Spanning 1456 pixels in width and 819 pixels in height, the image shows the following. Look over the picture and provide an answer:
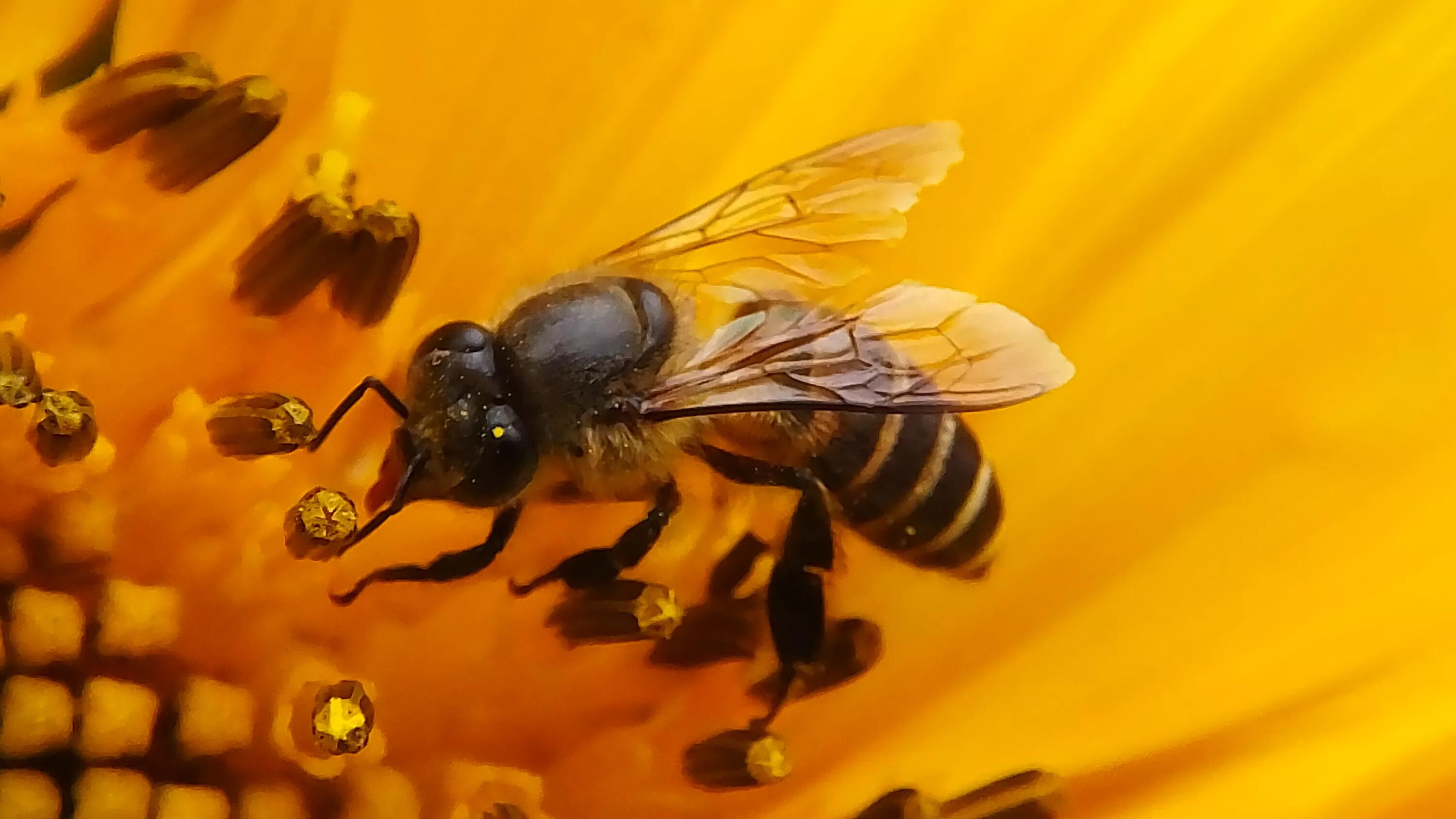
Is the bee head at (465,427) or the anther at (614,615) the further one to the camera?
the anther at (614,615)

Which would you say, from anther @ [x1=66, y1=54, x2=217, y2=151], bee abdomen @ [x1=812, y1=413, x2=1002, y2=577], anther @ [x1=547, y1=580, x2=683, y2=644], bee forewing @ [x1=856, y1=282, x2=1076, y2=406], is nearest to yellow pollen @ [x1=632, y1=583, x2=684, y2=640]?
anther @ [x1=547, y1=580, x2=683, y2=644]

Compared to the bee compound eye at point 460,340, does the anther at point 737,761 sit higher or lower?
lower

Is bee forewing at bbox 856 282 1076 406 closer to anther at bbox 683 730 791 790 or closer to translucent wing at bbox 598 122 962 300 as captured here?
translucent wing at bbox 598 122 962 300

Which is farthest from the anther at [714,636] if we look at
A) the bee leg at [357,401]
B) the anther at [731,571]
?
the bee leg at [357,401]

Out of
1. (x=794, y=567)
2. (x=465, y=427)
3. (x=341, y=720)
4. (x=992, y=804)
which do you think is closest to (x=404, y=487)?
(x=465, y=427)

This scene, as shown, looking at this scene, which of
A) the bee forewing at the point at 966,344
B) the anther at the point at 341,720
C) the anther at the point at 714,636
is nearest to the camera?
the bee forewing at the point at 966,344

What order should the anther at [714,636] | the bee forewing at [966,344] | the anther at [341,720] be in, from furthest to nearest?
the anther at [714,636] → the anther at [341,720] → the bee forewing at [966,344]

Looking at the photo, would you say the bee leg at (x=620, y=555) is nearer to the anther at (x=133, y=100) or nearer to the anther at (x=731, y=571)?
the anther at (x=731, y=571)

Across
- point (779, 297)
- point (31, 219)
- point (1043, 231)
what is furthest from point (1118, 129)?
point (31, 219)
